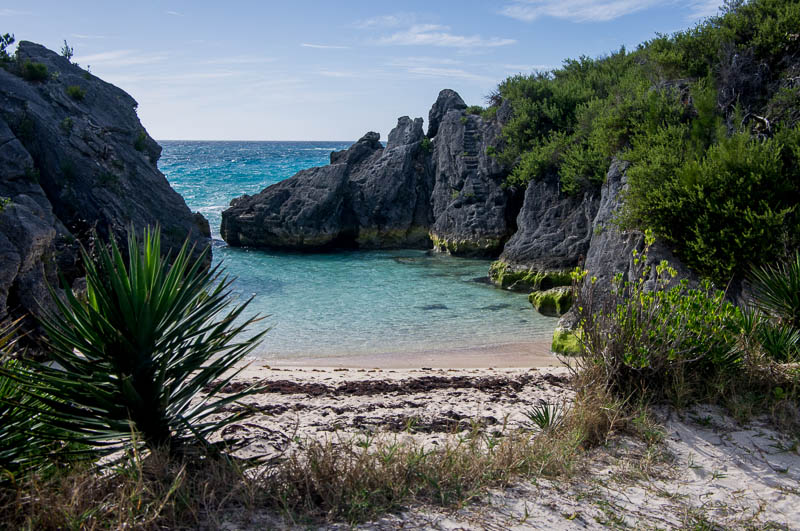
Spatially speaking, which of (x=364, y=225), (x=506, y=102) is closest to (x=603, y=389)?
(x=506, y=102)

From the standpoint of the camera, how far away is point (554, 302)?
1567 centimetres

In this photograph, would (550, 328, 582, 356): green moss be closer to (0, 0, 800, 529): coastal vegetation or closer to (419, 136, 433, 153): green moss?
(0, 0, 800, 529): coastal vegetation

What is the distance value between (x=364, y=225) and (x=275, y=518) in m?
A: 26.4

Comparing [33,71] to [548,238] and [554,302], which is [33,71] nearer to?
[548,238]

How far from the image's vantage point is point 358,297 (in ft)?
59.0

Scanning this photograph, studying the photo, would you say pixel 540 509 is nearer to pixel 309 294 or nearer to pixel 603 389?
pixel 603 389

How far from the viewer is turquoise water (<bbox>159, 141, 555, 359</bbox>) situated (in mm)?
13148

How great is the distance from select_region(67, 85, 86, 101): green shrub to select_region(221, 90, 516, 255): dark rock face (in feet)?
32.4

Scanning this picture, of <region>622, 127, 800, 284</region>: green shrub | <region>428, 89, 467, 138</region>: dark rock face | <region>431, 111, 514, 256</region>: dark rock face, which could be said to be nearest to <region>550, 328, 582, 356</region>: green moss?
<region>622, 127, 800, 284</region>: green shrub

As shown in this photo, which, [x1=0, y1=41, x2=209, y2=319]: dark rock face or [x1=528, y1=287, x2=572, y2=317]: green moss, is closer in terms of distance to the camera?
[x1=0, y1=41, x2=209, y2=319]: dark rock face

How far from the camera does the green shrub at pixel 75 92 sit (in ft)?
72.1

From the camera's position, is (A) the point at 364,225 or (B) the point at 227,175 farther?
(B) the point at 227,175

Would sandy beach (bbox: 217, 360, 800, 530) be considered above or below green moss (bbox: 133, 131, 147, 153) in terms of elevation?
below

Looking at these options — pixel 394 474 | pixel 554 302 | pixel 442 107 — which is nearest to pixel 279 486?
pixel 394 474
